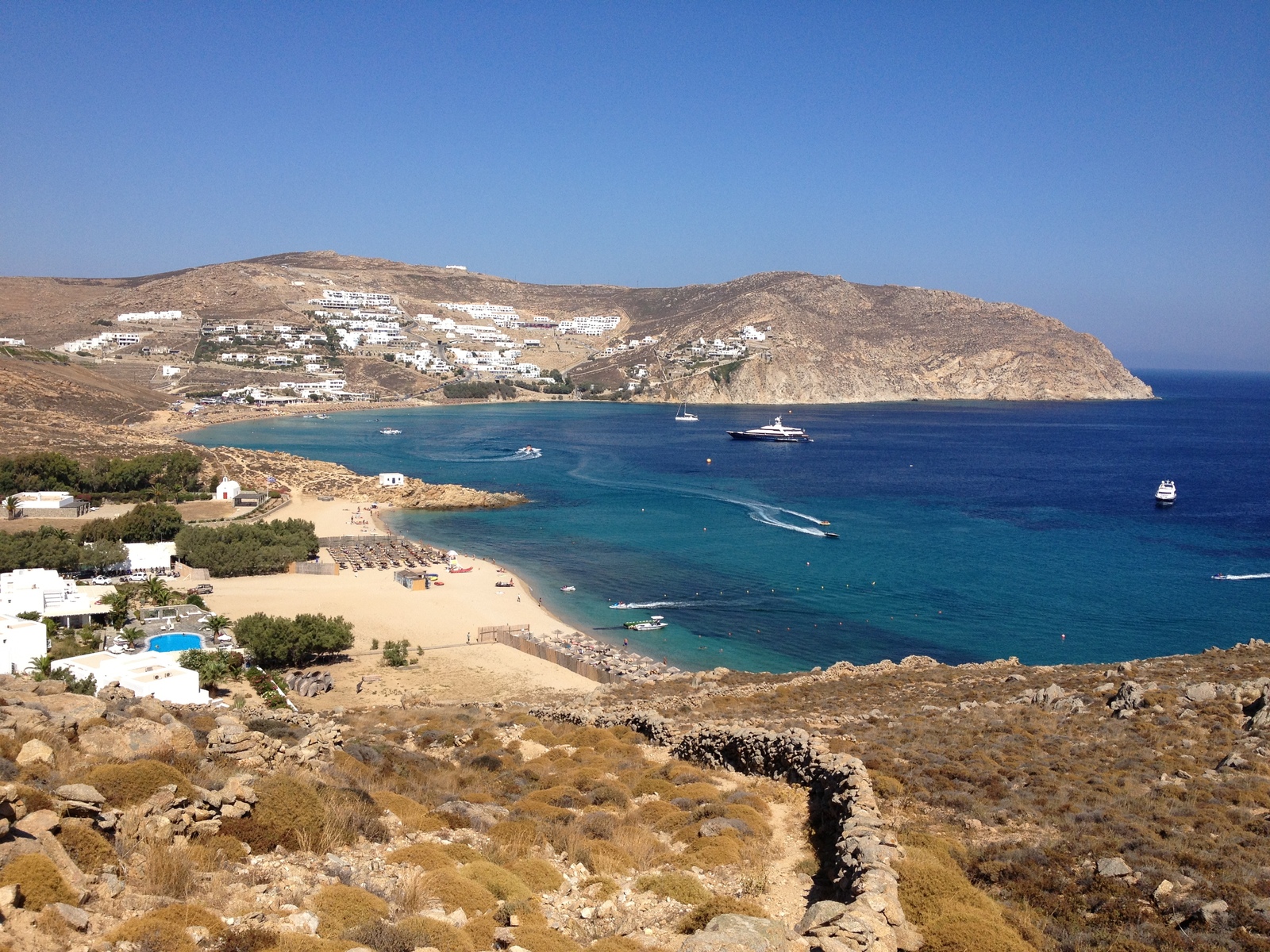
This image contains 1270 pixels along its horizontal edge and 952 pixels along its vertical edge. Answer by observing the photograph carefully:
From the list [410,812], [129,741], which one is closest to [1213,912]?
[410,812]

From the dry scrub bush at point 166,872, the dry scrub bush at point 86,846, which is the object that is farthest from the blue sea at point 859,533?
the dry scrub bush at point 86,846

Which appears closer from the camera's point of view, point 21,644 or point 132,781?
point 132,781

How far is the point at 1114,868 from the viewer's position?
8.09 m

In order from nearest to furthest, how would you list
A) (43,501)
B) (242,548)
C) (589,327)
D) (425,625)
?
1. (425,625)
2. (242,548)
3. (43,501)
4. (589,327)

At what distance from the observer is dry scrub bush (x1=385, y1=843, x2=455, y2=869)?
26.5 ft

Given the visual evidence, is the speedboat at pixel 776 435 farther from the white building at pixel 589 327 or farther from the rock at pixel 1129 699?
the white building at pixel 589 327

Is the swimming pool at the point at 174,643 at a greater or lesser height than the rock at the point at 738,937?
lesser

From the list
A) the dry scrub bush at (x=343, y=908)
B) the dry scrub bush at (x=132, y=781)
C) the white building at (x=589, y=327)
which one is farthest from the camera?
the white building at (x=589, y=327)

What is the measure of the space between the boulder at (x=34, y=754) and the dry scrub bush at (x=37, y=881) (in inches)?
99.9

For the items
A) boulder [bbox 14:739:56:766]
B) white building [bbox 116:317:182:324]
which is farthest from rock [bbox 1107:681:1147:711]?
white building [bbox 116:317:182:324]

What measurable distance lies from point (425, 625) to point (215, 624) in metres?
7.24

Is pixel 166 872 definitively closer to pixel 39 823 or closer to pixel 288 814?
pixel 39 823

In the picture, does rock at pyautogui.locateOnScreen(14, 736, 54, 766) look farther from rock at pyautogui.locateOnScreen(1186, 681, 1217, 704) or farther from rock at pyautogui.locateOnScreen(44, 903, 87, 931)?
rock at pyautogui.locateOnScreen(1186, 681, 1217, 704)

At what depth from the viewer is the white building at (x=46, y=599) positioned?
24828 millimetres
